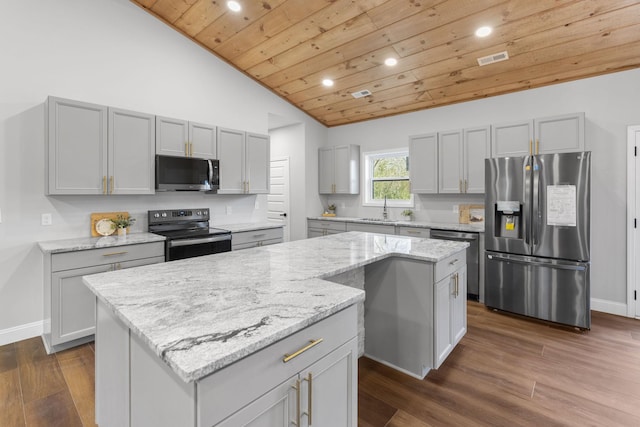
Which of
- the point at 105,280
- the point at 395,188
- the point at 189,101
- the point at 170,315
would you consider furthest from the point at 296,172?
the point at 170,315

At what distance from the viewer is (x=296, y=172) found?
6.06 m

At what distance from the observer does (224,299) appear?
134 cm

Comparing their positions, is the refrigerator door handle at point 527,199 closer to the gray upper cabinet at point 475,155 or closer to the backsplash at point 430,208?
the gray upper cabinet at point 475,155

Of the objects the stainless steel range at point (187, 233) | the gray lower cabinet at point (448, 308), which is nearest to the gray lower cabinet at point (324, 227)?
the stainless steel range at point (187, 233)

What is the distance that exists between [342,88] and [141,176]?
9.72ft

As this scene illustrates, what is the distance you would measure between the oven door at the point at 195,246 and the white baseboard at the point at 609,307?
432 centimetres

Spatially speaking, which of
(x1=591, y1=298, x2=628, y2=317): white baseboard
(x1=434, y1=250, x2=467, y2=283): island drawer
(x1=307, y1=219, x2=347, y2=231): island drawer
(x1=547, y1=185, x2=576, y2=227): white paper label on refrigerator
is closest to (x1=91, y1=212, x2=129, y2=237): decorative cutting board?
(x1=307, y1=219, x2=347, y2=231): island drawer

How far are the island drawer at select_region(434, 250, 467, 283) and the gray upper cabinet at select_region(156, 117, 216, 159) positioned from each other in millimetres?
3070

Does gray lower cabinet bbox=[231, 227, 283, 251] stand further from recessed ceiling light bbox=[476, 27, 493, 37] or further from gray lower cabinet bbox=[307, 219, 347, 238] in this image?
recessed ceiling light bbox=[476, 27, 493, 37]

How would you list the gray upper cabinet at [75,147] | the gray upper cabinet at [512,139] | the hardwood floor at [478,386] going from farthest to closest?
the gray upper cabinet at [512,139] < the gray upper cabinet at [75,147] < the hardwood floor at [478,386]

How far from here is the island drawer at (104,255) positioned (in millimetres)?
2709

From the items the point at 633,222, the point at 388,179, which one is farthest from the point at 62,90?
the point at 633,222

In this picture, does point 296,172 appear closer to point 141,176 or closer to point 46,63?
point 141,176

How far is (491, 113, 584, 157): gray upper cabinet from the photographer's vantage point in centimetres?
350
